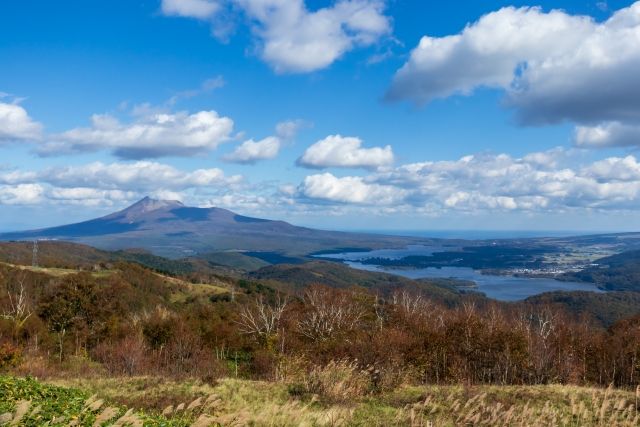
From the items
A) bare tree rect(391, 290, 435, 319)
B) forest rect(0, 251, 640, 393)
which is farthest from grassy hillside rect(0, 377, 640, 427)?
bare tree rect(391, 290, 435, 319)

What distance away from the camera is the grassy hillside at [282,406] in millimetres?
8781

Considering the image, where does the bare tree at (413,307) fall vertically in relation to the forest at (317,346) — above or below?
below

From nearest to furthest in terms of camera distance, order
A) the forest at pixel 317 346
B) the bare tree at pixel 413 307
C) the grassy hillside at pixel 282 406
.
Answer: the grassy hillside at pixel 282 406 → the forest at pixel 317 346 → the bare tree at pixel 413 307

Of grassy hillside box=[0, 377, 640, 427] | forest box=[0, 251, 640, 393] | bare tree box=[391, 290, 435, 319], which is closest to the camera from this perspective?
grassy hillside box=[0, 377, 640, 427]

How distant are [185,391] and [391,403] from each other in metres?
6.67

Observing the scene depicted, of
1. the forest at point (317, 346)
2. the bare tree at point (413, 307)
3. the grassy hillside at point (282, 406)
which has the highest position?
the grassy hillside at point (282, 406)

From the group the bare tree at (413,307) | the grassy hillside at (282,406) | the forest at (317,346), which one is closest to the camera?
the grassy hillside at (282,406)

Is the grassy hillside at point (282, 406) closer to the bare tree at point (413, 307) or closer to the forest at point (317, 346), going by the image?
the forest at point (317, 346)

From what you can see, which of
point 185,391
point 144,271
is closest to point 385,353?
point 185,391

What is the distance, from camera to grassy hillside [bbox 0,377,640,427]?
28.8 feet

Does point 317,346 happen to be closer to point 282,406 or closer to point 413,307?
point 282,406

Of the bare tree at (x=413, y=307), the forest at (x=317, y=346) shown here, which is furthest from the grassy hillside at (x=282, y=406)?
the bare tree at (x=413, y=307)

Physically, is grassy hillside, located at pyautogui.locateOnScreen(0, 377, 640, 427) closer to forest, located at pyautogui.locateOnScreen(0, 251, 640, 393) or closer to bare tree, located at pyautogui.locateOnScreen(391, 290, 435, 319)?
forest, located at pyautogui.locateOnScreen(0, 251, 640, 393)

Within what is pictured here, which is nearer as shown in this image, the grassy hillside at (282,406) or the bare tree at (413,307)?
the grassy hillside at (282,406)
